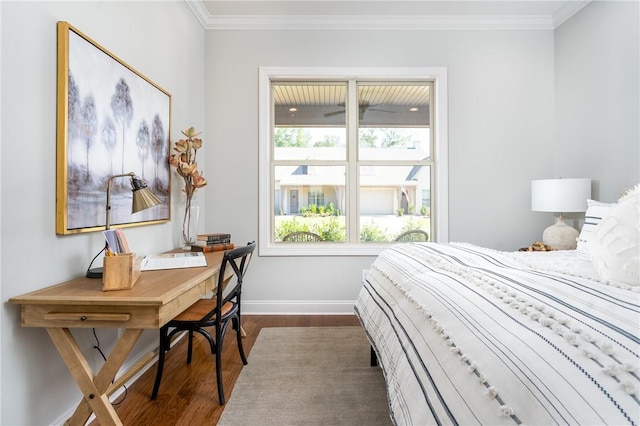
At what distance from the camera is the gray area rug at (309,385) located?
5.23 ft

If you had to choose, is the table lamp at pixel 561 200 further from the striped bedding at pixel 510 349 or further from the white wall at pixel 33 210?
the white wall at pixel 33 210

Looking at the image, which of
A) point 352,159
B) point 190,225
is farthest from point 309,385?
point 352,159

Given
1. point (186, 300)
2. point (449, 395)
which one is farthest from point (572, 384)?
point (186, 300)

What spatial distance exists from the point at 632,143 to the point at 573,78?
35.8 inches

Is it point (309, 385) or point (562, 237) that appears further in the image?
point (562, 237)

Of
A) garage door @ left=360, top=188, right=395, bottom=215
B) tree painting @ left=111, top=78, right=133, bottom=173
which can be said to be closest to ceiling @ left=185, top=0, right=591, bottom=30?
tree painting @ left=111, top=78, right=133, bottom=173

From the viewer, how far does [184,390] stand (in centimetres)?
183

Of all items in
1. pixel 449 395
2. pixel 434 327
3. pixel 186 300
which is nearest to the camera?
pixel 449 395

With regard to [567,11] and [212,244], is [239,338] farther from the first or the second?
[567,11]

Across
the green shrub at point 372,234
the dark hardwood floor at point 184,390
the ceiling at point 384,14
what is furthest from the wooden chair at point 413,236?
the ceiling at point 384,14

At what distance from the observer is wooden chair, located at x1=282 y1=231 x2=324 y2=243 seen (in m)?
3.31

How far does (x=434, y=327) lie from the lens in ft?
3.10

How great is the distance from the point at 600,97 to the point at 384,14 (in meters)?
2.01

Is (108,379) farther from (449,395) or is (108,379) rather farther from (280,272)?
(280,272)
